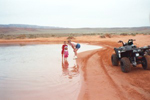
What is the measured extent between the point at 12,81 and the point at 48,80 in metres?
1.47

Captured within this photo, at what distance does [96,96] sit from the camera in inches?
192

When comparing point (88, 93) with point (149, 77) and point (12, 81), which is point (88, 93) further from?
point (12, 81)

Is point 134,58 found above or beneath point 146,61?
above

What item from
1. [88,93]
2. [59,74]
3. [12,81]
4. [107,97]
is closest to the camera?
[107,97]

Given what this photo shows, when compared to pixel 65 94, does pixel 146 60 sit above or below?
above

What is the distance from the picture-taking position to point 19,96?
5.19 meters

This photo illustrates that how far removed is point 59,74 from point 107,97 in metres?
3.33

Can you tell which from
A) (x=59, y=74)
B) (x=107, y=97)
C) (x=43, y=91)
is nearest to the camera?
(x=107, y=97)

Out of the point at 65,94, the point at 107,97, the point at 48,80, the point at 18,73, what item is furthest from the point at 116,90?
the point at 18,73

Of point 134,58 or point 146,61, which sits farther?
point 134,58

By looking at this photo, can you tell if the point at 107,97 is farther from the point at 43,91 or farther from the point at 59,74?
the point at 59,74

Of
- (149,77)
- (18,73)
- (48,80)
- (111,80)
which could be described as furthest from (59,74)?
(149,77)

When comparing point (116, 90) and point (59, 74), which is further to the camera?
point (59, 74)

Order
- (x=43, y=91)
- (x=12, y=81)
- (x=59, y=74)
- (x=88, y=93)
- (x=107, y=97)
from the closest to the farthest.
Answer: (x=107, y=97), (x=88, y=93), (x=43, y=91), (x=12, y=81), (x=59, y=74)
